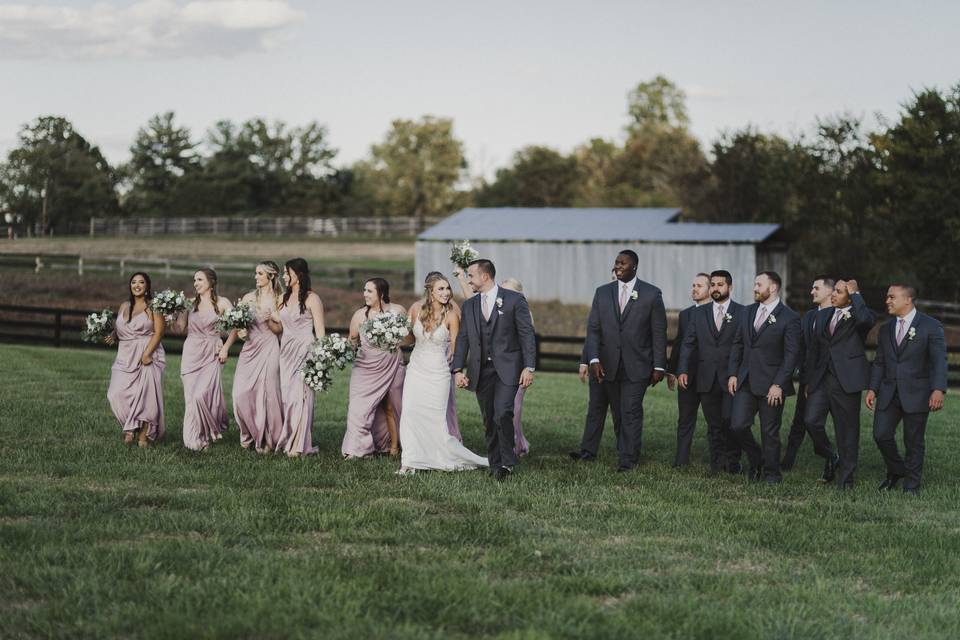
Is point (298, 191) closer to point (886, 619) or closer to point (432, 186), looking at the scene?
point (432, 186)

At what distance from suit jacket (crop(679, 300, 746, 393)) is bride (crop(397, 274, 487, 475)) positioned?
96.6 inches

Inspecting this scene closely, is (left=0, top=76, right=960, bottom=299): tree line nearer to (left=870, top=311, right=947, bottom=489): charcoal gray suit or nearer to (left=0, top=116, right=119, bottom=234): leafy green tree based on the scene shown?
(left=0, top=116, right=119, bottom=234): leafy green tree

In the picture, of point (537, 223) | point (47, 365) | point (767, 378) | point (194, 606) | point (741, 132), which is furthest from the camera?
point (741, 132)

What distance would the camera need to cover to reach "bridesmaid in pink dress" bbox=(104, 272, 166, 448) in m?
13.0

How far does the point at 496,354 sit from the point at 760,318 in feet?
8.78

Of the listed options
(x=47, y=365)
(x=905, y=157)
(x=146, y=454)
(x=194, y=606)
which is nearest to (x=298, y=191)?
(x=905, y=157)

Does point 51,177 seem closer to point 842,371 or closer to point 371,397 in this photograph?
point 371,397

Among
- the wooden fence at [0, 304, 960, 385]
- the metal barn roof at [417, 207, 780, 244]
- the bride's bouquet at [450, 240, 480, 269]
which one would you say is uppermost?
the metal barn roof at [417, 207, 780, 244]

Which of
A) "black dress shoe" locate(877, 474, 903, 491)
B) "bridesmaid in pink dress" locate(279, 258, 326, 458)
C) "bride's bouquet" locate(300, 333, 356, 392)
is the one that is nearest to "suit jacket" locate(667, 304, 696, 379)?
"black dress shoe" locate(877, 474, 903, 491)

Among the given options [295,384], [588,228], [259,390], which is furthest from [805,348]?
[588,228]

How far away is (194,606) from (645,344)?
6805 millimetres

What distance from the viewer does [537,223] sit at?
160 ft

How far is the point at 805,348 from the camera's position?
38.0ft

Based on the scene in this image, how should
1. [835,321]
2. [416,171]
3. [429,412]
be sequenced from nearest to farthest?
[835,321], [429,412], [416,171]
